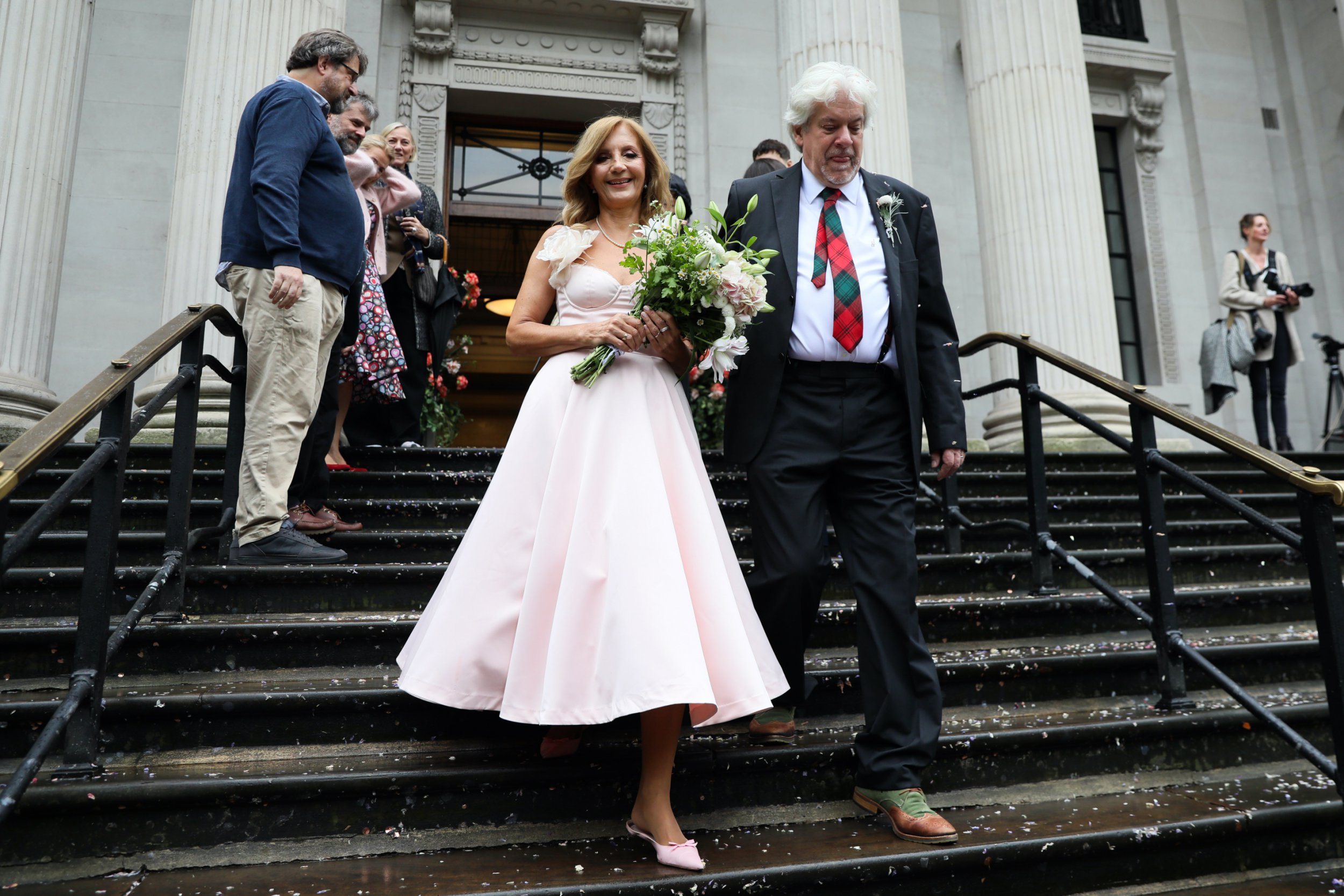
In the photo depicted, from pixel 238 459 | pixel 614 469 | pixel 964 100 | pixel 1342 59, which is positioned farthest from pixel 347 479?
pixel 1342 59

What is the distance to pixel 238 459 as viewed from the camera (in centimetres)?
398

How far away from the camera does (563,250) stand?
9.09ft

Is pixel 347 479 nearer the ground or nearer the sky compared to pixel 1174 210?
nearer the ground

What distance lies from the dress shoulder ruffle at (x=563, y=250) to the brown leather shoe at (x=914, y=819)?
182 cm

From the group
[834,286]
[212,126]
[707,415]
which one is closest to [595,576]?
[834,286]

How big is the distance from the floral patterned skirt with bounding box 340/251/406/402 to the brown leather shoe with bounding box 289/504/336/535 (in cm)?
96

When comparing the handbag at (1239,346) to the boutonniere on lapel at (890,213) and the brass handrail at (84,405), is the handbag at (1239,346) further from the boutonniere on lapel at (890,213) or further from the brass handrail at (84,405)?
the brass handrail at (84,405)

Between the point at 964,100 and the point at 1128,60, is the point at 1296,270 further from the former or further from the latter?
the point at 964,100

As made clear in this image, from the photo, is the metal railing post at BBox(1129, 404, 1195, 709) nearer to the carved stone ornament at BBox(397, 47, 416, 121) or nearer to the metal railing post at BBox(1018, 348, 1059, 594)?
the metal railing post at BBox(1018, 348, 1059, 594)

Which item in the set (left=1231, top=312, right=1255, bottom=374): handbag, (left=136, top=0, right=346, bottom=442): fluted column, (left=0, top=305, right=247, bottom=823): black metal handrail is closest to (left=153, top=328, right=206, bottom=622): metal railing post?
(left=0, top=305, right=247, bottom=823): black metal handrail

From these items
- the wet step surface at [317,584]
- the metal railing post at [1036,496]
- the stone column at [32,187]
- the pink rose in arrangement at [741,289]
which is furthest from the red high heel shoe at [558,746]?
the stone column at [32,187]

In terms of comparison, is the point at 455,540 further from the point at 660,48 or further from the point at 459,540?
the point at 660,48

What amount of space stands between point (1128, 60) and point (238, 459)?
36.1ft

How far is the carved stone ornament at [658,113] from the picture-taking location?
9.39 m
